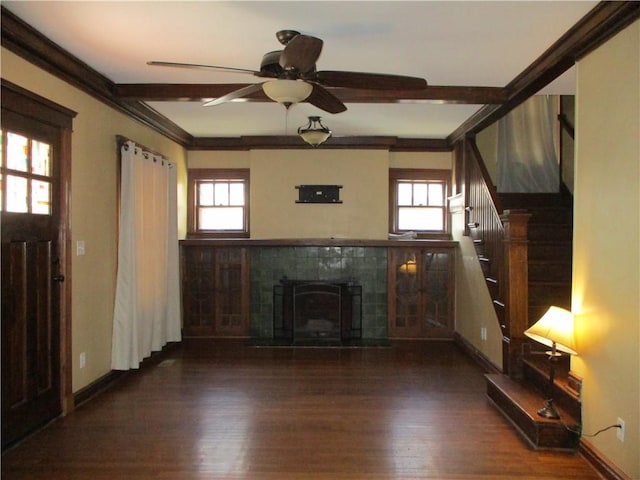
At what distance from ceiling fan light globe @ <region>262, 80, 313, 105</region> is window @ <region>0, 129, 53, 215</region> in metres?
1.67

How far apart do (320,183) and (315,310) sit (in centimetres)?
172

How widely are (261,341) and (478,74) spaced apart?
4048mm

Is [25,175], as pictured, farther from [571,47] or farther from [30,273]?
[571,47]

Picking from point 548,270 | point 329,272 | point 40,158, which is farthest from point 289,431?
point 329,272

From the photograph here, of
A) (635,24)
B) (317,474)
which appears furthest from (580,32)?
(317,474)

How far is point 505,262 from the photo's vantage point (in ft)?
13.9

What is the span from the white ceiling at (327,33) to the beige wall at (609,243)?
0.43m

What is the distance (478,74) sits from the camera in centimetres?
399

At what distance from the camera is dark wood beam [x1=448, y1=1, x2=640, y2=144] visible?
2.64 m

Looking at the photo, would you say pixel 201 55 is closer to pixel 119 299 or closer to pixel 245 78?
pixel 245 78

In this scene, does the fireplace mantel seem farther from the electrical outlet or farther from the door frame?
the electrical outlet

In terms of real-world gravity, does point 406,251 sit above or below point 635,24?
below

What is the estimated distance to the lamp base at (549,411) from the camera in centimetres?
322

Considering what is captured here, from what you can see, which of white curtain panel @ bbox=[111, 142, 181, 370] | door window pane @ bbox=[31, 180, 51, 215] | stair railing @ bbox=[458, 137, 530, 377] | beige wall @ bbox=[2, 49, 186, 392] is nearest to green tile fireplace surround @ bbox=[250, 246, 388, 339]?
white curtain panel @ bbox=[111, 142, 181, 370]
